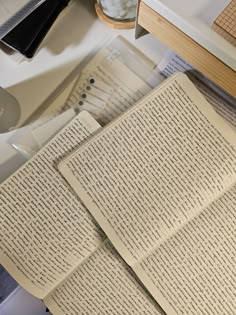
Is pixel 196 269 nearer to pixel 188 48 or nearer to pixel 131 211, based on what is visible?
pixel 131 211

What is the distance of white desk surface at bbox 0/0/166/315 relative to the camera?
728 millimetres

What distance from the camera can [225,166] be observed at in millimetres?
682

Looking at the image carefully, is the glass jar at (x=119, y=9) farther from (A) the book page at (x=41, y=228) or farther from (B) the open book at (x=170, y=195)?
(A) the book page at (x=41, y=228)

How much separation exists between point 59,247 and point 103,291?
97mm

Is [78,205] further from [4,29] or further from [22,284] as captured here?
[4,29]

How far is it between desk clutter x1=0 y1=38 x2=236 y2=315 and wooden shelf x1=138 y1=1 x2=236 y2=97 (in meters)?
0.05

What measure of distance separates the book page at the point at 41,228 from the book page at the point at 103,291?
23 millimetres

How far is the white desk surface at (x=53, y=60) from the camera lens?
2.39 ft

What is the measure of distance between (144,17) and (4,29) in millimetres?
220

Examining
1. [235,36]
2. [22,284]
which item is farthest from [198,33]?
[22,284]

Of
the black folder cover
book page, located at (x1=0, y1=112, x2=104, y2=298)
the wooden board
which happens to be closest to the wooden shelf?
the wooden board

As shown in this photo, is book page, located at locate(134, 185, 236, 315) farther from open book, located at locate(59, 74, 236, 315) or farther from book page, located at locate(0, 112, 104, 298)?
book page, located at locate(0, 112, 104, 298)

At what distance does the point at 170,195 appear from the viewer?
2.22ft

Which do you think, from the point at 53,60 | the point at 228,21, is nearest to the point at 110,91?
the point at 53,60
